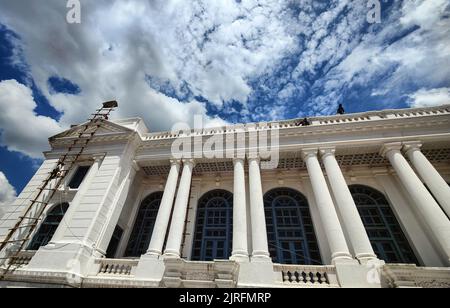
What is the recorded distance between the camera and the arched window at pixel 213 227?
12.2 metres

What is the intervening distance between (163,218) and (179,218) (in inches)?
32.4

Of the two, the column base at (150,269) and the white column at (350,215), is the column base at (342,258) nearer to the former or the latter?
the white column at (350,215)

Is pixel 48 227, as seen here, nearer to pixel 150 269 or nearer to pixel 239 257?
pixel 150 269

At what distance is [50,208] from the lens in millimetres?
12203

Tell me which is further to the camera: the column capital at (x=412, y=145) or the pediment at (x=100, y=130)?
the pediment at (x=100, y=130)

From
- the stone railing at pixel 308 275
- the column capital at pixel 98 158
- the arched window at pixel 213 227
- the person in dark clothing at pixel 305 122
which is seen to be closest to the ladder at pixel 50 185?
the column capital at pixel 98 158

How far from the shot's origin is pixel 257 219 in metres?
10.2

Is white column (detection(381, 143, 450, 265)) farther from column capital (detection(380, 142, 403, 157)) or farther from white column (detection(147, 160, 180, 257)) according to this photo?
white column (detection(147, 160, 180, 257))

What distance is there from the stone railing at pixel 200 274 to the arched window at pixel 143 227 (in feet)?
16.4

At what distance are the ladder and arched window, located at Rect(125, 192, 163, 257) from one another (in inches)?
189

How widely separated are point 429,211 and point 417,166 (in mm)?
2457
